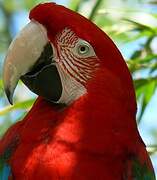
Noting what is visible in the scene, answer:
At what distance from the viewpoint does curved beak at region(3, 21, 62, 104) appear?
186 cm

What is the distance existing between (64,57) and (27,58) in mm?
140

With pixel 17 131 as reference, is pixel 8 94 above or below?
above

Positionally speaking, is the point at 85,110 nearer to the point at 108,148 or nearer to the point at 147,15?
the point at 108,148

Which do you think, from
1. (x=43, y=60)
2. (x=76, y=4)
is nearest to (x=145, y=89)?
(x=76, y=4)

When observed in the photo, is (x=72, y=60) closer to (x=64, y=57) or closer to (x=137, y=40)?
(x=64, y=57)

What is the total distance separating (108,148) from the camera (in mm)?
1912

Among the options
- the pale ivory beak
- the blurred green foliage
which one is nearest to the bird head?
the pale ivory beak

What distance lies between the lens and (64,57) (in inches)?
77.8

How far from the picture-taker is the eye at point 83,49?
1.97 m

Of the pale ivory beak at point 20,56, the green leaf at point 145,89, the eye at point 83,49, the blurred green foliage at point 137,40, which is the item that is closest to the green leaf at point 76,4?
the blurred green foliage at point 137,40

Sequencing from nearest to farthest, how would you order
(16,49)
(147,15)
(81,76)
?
1. (16,49)
2. (81,76)
3. (147,15)

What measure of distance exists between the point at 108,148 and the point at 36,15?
41 centimetres

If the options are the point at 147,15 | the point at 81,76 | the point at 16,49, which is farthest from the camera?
the point at 147,15

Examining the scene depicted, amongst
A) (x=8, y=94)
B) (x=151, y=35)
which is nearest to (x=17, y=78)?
(x=8, y=94)
